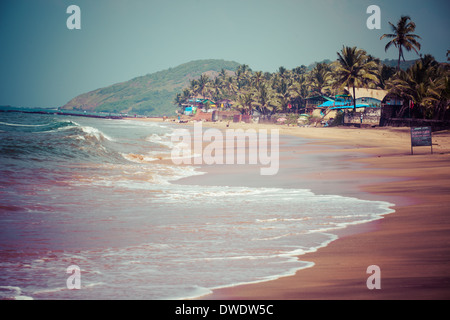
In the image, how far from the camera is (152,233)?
623 cm

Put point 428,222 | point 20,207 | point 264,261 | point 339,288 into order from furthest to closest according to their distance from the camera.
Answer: point 20,207 < point 428,222 < point 264,261 < point 339,288

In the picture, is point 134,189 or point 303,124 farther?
point 303,124

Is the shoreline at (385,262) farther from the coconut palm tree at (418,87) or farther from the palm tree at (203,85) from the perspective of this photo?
the palm tree at (203,85)

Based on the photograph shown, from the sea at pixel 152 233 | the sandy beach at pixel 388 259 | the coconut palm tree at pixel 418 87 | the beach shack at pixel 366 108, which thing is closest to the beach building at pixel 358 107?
the beach shack at pixel 366 108

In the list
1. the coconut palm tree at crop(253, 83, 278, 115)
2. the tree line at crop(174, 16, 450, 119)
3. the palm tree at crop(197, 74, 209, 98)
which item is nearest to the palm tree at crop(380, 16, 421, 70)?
the tree line at crop(174, 16, 450, 119)

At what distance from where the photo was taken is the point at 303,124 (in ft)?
237

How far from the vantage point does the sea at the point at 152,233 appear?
4180 mm

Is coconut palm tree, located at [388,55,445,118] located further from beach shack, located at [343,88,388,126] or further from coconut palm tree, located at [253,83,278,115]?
coconut palm tree, located at [253,83,278,115]

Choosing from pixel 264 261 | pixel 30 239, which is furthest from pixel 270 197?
pixel 30 239

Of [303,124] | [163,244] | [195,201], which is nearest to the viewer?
[163,244]

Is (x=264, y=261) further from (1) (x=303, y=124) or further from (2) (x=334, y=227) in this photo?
(1) (x=303, y=124)

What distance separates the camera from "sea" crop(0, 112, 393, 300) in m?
4.18

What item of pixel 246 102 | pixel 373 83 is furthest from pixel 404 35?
pixel 246 102
